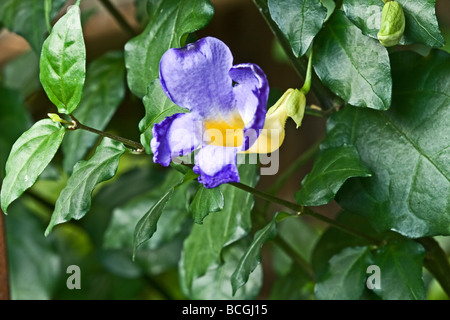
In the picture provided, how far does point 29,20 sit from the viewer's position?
86cm

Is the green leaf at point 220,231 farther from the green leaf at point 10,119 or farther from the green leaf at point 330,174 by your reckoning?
the green leaf at point 10,119

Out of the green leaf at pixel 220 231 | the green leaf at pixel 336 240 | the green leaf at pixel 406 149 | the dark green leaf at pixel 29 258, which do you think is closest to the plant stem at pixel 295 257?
the green leaf at pixel 336 240

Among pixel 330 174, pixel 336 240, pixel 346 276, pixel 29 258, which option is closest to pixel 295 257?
pixel 336 240

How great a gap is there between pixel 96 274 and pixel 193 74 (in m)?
0.80

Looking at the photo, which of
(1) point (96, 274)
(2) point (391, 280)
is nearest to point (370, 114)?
(2) point (391, 280)

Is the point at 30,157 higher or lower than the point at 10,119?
higher

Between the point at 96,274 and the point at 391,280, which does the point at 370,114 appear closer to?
the point at 391,280

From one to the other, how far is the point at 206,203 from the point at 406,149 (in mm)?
221

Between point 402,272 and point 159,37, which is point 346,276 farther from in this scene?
point 159,37

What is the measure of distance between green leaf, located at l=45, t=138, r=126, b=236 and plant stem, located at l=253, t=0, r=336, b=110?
21cm

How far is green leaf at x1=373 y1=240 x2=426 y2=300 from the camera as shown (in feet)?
2.24

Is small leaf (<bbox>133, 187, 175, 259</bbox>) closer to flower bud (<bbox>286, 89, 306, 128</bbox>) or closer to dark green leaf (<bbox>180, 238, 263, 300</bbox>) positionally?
flower bud (<bbox>286, 89, 306, 128</bbox>)

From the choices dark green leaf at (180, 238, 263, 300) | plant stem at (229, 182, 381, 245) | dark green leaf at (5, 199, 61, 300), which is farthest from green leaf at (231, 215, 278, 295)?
dark green leaf at (5, 199, 61, 300)

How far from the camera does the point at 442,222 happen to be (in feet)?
2.07
